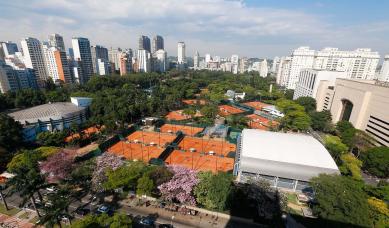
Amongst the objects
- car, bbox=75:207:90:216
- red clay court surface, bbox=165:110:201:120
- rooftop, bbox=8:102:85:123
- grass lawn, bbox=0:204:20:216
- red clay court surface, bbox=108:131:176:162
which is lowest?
red clay court surface, bbox=165:110:201:120

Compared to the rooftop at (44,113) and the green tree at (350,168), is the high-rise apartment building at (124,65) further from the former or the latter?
the green tree at (350,168)

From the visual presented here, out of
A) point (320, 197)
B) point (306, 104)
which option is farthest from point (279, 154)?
point (306, 104)

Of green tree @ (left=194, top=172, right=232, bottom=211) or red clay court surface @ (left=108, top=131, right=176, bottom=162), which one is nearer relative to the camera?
green tree @ (left=194, top=172, right=232, bottom=211)

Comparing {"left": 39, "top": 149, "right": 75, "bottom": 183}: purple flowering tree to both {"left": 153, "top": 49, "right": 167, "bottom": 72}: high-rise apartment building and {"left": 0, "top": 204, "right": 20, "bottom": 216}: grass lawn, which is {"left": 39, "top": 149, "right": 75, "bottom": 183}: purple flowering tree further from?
{"left": 153, "top": 49, "right": 167, "bottom": 72}: high-rise apartment building

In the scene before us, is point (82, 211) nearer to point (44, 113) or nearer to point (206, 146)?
point (206, 146)

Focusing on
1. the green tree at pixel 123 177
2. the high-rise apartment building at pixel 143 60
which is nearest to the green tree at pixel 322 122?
the green tree at pixel 123 177

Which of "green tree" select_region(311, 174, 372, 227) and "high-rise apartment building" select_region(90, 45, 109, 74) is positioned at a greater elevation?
"high-rise apartment building" select_region(90, 45, 109, 74)

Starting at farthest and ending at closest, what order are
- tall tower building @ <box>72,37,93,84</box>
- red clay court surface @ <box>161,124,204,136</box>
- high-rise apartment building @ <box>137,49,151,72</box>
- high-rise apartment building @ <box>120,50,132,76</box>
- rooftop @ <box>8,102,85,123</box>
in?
high-rise apartment building @ <box>137,49,151,72</box> → high-rise apartment building @ <box>120,50,132,76</box> → tall tower building @ <box>72,37,93,84</box> → red clay court surface @ <box>161,124,204,136</box> → rooftop @ <box>8,102,85,123</box>

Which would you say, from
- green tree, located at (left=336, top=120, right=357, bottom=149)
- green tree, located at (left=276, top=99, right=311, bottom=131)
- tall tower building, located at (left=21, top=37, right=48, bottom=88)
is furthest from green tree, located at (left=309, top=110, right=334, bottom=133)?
tall tower building, located at (left=21, top=37, right=48, bottom=88)
